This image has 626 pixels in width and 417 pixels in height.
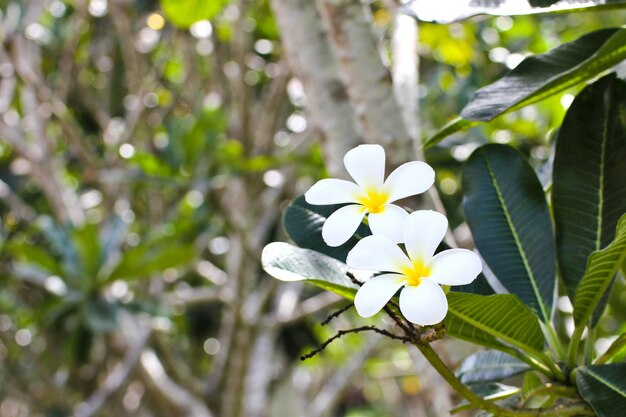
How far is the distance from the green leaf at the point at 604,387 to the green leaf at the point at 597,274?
0.17ft

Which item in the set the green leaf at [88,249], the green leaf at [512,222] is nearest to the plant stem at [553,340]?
the green leaf at [512,222]

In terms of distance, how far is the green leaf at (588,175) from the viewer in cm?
66

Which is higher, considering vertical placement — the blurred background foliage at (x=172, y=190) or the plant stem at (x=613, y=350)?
the plant stem at (x=613, y=350)

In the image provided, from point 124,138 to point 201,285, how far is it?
878 millimetres

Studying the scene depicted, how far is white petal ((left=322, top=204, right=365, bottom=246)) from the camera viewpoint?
47 centimetres

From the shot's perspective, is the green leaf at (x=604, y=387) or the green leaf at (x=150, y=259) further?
the green leaf at (x=150, y=259)

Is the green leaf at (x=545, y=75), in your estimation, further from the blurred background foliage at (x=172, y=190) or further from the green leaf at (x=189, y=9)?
the green leaf at (x=189, y=9)

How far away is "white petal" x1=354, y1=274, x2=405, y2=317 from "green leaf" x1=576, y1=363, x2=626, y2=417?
0.64 ft

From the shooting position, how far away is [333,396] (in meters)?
2.43

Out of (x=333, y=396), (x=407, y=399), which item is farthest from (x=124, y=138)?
(x=407, y=399)

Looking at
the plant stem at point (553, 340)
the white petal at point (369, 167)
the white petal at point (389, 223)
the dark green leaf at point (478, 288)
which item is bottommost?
the plant stem at point (553, 340)

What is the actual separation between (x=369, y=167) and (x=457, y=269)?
10 centimetres

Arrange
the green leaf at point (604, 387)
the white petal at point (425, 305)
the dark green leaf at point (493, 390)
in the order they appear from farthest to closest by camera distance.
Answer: the dark green leaf at point (493, 390), the green leaf at point (604, 387), the white petal at point (425, 305)

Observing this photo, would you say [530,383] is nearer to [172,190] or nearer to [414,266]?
[414,266]
